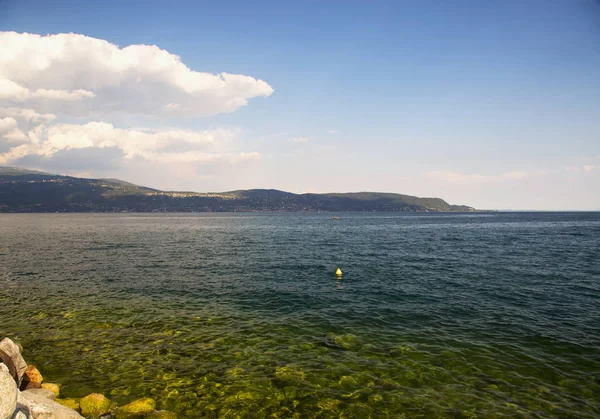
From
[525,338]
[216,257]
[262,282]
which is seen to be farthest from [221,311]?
[216,257]

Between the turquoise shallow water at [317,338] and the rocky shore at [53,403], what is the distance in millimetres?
1065

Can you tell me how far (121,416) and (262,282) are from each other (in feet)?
89.4

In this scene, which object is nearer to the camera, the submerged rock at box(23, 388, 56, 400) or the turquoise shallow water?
the submerged rock at box(23, 388, 56, 400)

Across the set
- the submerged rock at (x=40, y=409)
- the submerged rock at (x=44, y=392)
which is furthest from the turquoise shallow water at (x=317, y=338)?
the submerged rock at (x=40, y=409)

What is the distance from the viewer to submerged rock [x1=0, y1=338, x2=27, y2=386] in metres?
14.4

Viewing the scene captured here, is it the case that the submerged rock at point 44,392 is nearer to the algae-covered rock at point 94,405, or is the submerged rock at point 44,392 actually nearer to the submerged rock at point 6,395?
the algae-covered rock at point 94,405

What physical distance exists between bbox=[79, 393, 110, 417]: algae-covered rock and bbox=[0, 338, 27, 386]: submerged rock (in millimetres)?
3462

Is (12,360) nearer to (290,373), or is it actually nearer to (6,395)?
(6,395)

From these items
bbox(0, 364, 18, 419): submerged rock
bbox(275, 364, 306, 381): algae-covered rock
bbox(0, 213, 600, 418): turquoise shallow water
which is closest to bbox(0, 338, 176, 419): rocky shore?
bbox(0, 213, 600, 418): turquoise shallow water

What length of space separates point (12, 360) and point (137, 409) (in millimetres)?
6408

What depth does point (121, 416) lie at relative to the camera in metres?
14.0

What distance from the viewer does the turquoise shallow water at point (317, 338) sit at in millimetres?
16062

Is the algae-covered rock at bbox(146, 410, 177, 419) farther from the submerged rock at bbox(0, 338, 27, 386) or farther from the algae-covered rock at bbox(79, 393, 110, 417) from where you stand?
the submerged rock at bbox(0, 338, 27, 386)

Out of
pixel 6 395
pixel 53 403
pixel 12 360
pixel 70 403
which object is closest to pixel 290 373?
pixel 70 403
